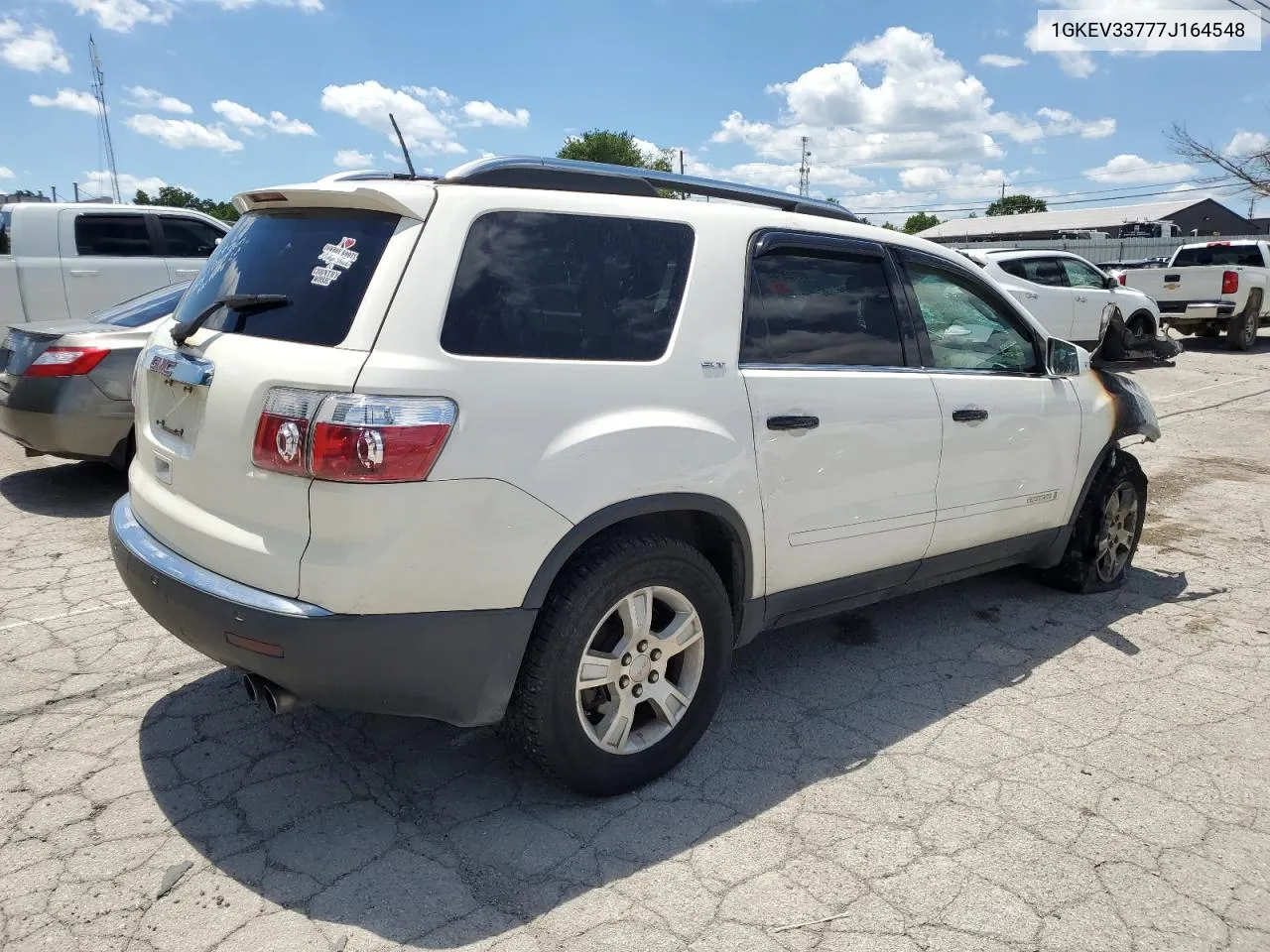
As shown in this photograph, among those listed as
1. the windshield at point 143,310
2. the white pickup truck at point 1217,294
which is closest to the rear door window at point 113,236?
the windshield at point 143,310

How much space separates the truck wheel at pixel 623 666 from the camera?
2725 millimetres

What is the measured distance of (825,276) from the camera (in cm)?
353

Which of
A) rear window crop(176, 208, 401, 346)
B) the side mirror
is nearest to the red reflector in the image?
rear window crop(176, 208, 401, 346)

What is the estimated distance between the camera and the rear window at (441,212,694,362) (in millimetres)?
2613

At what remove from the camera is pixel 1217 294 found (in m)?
16.4

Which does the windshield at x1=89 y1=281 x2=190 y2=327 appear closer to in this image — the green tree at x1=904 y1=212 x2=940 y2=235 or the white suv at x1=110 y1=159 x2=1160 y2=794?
the white suv at x1=110 y1=159 x2=1160 y2=794

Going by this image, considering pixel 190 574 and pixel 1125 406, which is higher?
pixel 1125 406

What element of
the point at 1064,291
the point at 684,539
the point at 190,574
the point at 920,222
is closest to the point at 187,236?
the point at 190,574

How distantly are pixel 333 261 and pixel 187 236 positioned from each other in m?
8.49

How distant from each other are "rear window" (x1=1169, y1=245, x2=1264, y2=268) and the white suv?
56.8ft

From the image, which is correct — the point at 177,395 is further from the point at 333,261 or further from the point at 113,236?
the point at 113,236

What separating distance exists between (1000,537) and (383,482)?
296cm

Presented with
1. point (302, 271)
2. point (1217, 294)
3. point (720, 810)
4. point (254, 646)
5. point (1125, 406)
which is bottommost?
point (720, 810)

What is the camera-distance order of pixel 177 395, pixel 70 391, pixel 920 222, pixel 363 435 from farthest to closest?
pixel 920 222
pixel 70 391
pixel 177 395
pixel 363 435
